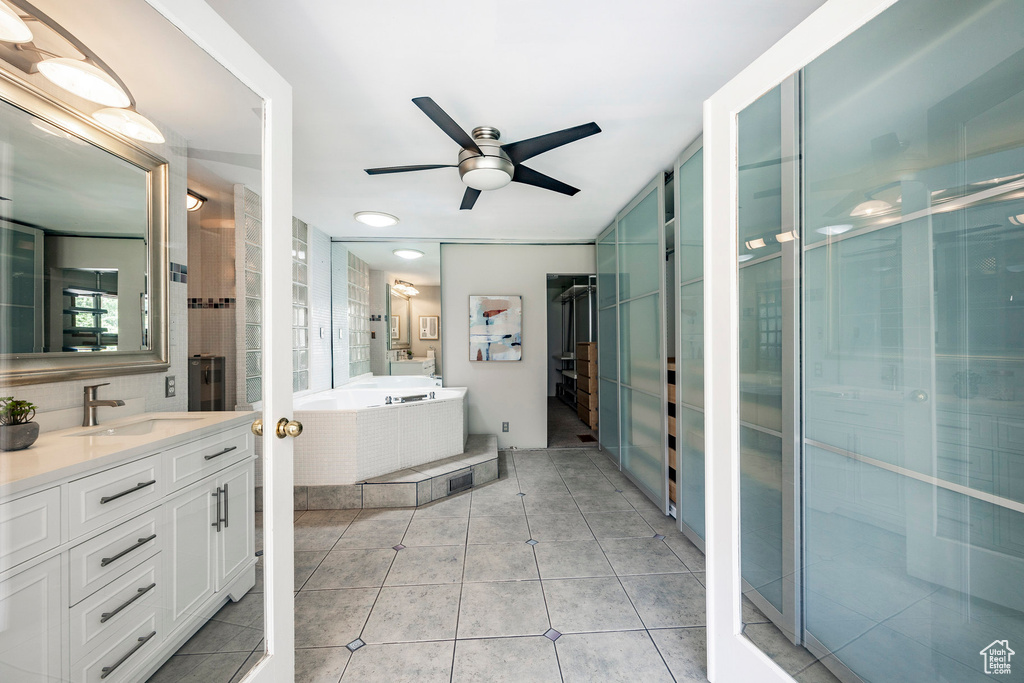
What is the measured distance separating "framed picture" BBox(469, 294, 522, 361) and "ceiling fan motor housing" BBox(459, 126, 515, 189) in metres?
2.31

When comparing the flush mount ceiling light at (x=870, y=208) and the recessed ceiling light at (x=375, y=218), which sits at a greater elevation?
the recessed ceiling light at (x=375, y=218)

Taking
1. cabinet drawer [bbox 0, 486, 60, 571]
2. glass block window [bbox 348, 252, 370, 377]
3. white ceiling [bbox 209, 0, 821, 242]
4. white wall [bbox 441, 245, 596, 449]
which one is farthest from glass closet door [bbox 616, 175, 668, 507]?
glass block window [bbox 348, 252, 370, 377]

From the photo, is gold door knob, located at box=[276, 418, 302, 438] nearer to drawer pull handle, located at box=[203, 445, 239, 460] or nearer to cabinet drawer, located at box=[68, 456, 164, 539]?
drawer pull handle, located at box=[203, 445, 239, 460]

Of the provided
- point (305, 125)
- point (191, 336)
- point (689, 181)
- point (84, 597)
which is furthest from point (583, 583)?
point (305, 125)

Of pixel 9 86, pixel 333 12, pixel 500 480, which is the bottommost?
pixel 500 480

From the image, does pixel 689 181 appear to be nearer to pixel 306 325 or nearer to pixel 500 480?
pixel 500 480

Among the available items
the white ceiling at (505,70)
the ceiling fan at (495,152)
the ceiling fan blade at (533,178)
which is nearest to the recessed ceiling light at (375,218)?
the white ceiling at (505,70)

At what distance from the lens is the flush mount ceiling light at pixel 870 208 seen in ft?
3.21

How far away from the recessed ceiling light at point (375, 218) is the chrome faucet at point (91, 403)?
2.76 meters

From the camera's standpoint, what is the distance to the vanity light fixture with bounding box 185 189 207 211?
3.31 ft

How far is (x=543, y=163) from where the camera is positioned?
253 centimetres

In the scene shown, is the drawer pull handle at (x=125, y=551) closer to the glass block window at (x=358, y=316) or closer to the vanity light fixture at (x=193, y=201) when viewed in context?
the vanity light fixture at (x=193, y=201)

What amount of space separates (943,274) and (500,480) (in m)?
3.10

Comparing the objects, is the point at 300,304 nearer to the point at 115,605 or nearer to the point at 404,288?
the point at 404,288
